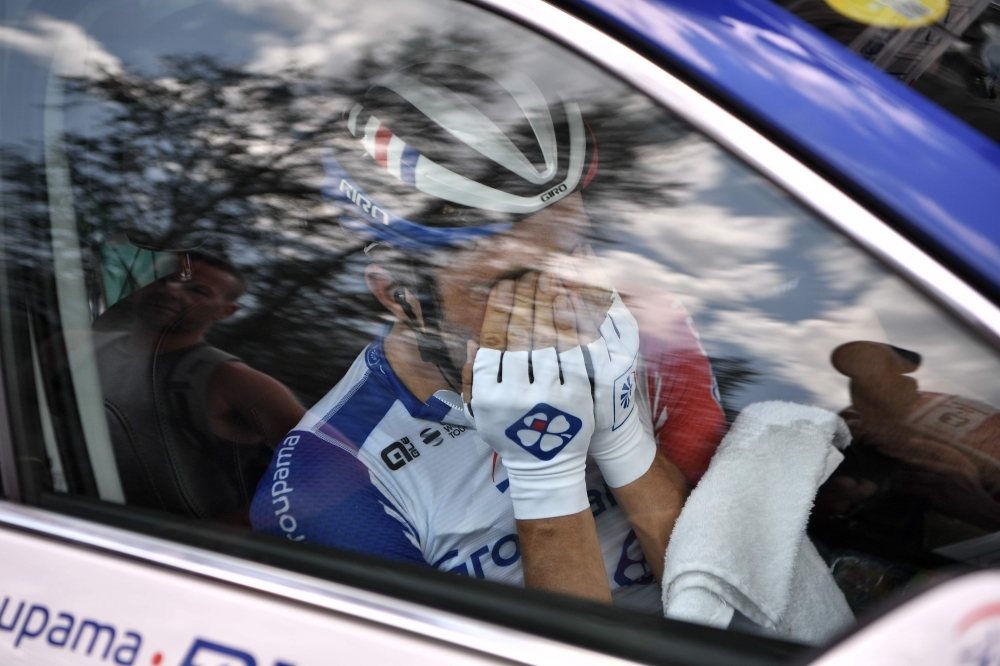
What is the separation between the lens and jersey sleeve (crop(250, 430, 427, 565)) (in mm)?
1088

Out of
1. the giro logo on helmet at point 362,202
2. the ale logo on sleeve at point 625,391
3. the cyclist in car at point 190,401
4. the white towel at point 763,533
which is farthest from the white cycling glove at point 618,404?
the cyclist in car at point 190,401

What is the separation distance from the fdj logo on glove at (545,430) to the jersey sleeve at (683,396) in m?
0.13

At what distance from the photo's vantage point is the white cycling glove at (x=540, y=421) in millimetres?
1060

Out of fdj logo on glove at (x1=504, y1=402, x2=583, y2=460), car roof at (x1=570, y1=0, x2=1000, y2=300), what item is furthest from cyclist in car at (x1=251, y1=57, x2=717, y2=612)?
car roof at (x1=570, y1=0, x2=1000, y2=300)

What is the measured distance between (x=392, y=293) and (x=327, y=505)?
1.10ft

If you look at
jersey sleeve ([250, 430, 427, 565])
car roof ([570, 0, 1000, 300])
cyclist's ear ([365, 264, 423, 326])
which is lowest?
jersey sleeve ([250, 430, 427, 565])

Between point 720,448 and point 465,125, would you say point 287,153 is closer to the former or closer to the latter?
point 465,125

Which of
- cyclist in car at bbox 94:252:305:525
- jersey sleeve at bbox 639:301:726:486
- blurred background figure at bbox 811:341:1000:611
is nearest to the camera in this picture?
blurred background figure at bbox 811:341:1000:611

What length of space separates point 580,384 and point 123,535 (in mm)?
650

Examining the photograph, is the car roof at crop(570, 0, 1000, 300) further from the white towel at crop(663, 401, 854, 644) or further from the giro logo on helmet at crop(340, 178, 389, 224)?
the giro logo on helmet at crop(340, 178, 389, 224)

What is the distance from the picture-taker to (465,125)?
1031 millimetres

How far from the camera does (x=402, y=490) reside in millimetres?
1229

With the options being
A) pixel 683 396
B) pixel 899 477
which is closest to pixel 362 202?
pixel 683 396

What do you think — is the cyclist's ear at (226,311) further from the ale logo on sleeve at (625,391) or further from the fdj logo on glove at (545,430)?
the ale logo on sleeve at (625,391)
